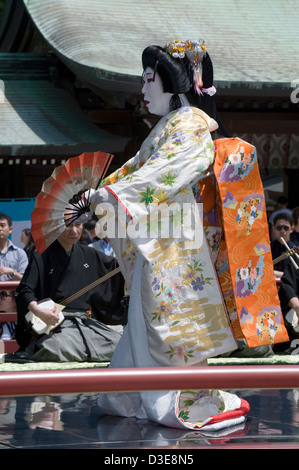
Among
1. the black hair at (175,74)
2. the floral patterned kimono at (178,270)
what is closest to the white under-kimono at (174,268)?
the floral patterned kimono at (178,270)

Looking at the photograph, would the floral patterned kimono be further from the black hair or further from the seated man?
the seated man

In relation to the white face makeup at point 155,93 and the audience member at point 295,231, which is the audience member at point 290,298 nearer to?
the audience member at point 295,231

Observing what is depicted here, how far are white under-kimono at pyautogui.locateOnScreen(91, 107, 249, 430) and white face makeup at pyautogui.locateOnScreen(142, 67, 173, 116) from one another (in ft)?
0.41

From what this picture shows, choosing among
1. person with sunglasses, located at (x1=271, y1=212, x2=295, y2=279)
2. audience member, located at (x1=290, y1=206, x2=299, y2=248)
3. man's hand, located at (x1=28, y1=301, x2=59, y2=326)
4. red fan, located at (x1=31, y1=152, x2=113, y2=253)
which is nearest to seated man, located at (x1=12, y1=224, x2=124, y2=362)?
man's hand, located at (x1=28, y1=301, x2=59, y2=326)

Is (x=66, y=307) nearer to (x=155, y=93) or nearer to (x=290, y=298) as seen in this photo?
(x=290, y=298)

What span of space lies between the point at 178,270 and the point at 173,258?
0.20 feet

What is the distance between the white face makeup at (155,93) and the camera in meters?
4.59

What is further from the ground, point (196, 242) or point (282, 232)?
point (196, 242)

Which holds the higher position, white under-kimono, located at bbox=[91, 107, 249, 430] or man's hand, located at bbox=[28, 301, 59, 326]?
white under-kimono, located at bbox=[91, 107, 249, 430]

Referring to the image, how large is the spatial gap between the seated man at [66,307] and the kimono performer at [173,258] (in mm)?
2167

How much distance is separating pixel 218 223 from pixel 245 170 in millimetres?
293

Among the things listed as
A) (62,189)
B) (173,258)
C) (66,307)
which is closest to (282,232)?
(66,307)

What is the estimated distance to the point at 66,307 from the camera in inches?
272

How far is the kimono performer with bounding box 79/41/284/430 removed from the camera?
4.32 meters
